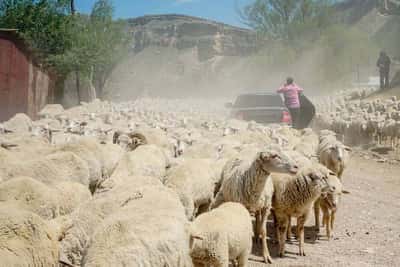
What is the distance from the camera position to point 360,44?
50062 millimetres

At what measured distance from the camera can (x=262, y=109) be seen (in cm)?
1493

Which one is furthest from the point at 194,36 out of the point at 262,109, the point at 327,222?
the point at 327,222

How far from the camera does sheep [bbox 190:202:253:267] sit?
4.82m

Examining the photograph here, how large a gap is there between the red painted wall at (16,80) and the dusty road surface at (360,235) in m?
10.9

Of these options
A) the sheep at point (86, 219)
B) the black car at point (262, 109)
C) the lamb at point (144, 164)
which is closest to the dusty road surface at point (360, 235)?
the lamb at point (144, 164)

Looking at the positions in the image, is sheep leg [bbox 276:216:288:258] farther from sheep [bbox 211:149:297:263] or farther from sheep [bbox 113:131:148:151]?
sheep [bbox 113:131:148:151]

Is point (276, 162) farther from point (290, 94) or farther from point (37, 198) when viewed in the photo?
point (290, 94)

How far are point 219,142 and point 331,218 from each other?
10.1ft

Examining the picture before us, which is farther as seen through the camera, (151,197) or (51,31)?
(51,31)

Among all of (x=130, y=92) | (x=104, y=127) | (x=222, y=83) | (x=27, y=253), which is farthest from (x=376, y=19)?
(x=27, y=253)

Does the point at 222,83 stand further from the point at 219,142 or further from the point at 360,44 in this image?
the point at 219,142

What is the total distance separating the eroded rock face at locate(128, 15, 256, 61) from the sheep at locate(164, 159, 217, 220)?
72673mm

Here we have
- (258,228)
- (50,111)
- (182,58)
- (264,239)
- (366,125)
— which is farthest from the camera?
(182,58)

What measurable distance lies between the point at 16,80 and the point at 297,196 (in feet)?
42.1
